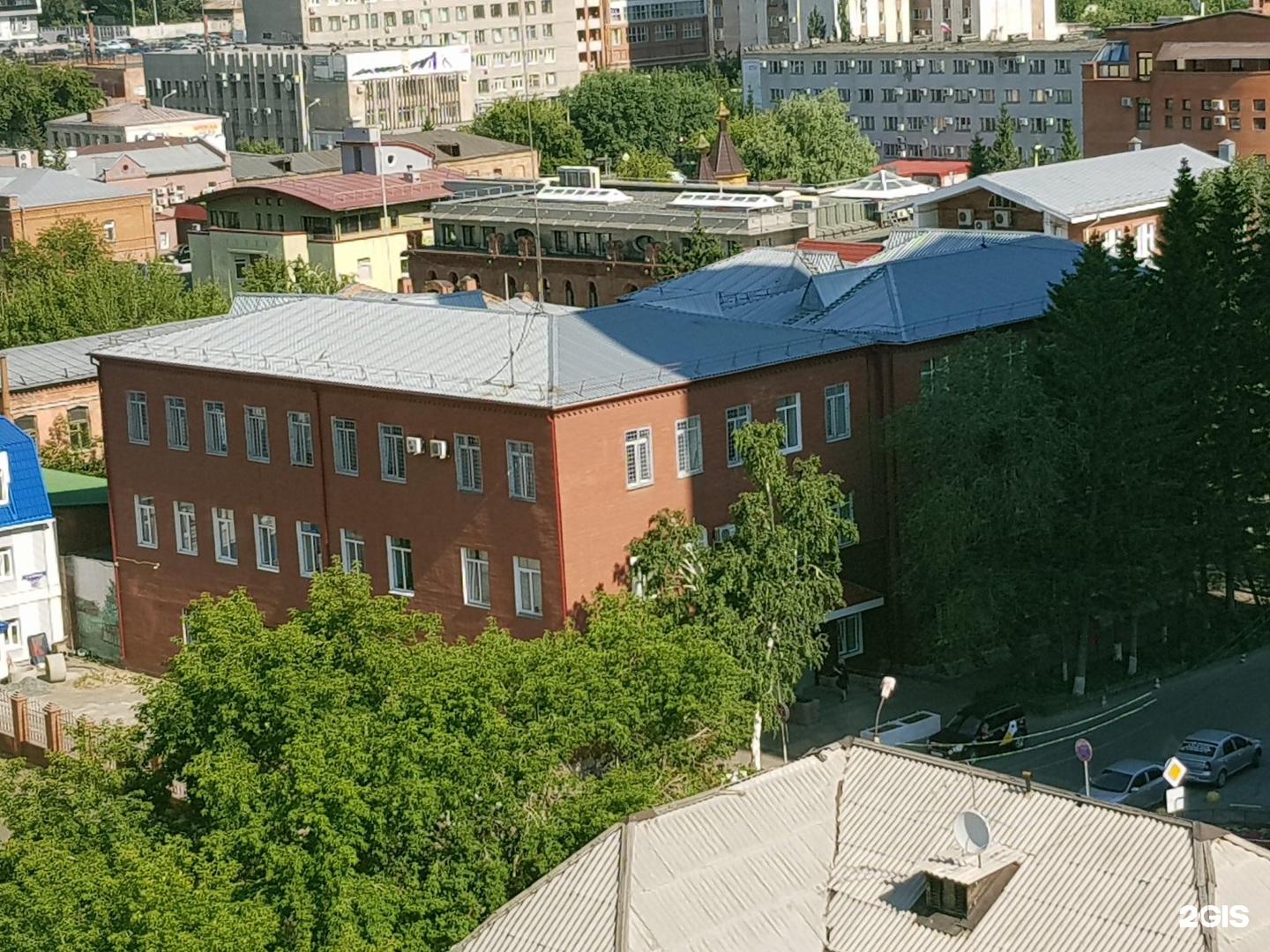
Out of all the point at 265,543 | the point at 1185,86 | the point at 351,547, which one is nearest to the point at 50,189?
the point at 1185,86

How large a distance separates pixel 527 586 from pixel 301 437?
772 cm

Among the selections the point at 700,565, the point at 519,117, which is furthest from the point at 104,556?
the point at 519,117

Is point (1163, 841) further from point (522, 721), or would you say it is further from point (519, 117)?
point (519, 117)

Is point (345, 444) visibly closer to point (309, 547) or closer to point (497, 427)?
point (309, 547)

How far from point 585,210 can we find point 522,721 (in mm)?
54120

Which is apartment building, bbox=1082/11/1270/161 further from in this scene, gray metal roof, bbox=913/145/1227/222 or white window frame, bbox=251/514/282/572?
white window frame, bbox=251/514/282/572

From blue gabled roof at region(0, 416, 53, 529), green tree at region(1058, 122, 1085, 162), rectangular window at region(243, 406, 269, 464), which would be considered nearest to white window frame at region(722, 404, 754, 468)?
rectangular window at region(243, 406, 269, 464)

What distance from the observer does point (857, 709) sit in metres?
46.4

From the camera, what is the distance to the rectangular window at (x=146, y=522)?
175 feet

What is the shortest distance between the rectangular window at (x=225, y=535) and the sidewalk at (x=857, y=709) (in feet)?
47.2

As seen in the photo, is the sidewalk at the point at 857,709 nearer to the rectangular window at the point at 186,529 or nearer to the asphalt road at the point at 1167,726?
the asphalt road at the point at 1167,726

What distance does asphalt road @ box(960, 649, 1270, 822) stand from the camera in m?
41.7

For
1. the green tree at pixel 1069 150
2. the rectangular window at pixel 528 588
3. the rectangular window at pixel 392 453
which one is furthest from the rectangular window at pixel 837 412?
the green tree at pixel 1069 150

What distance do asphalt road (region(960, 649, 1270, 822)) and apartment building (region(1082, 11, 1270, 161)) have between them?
6402cm
